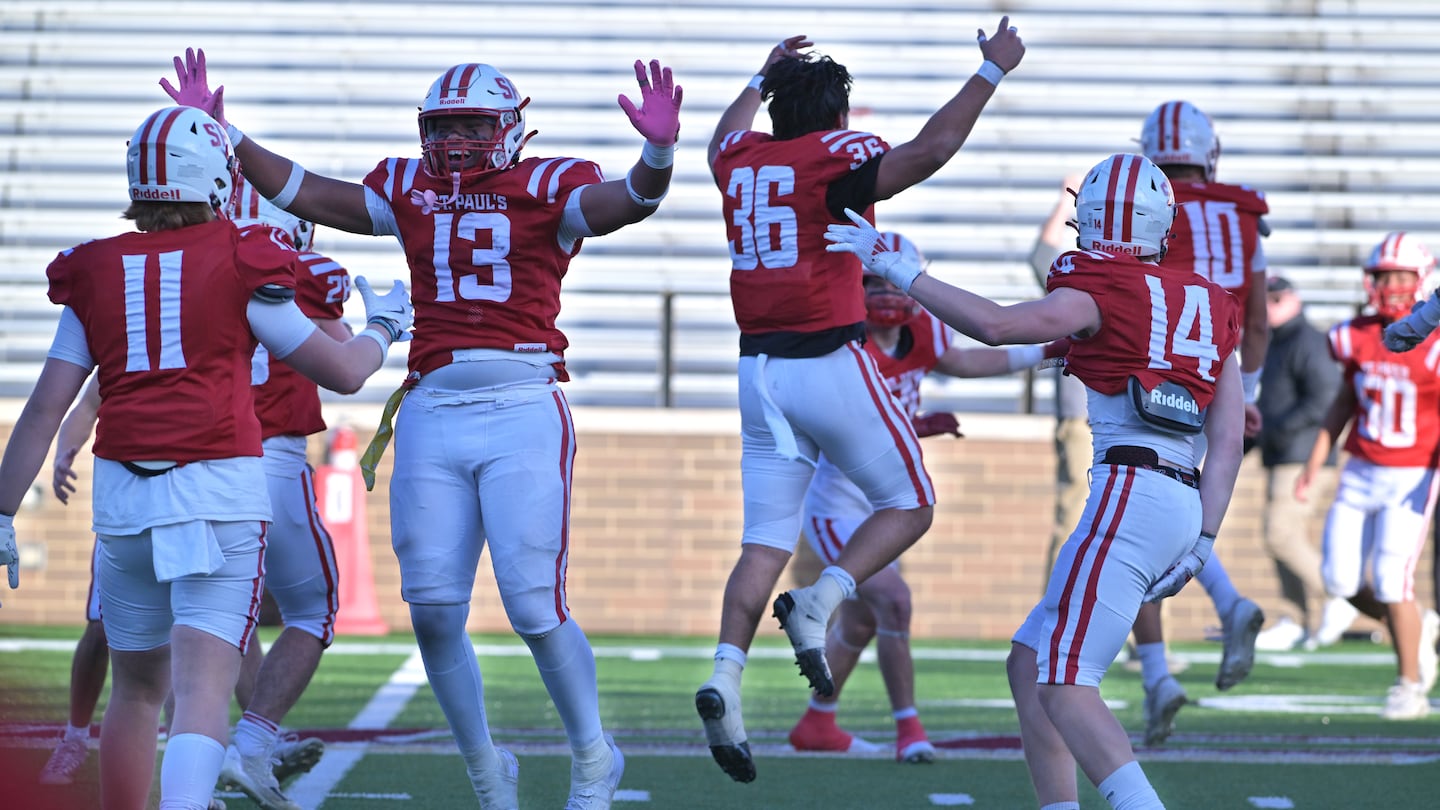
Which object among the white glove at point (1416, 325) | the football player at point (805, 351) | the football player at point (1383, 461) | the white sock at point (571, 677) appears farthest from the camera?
the football player at point (1383, 461)

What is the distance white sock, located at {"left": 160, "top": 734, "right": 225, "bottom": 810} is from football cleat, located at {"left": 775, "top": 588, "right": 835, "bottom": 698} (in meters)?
1.66

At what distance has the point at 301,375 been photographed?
539cm

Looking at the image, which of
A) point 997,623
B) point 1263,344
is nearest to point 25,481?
point 1263,344

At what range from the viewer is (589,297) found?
13.2 metres

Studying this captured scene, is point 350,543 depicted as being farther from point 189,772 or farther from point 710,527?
point 189,772

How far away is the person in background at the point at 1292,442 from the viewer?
448 inches

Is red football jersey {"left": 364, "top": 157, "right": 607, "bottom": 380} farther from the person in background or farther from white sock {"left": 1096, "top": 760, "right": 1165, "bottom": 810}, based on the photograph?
the person in background

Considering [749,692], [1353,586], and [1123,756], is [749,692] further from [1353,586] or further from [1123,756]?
[1123,756]

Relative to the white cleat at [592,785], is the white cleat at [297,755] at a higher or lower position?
lower

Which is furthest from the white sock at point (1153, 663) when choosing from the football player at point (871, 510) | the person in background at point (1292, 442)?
the person in background at point (1292, 442)

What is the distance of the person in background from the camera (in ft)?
37.3

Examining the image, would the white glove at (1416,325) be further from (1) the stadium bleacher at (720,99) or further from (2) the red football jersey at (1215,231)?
(1) the stadium bleacher at (720,99)

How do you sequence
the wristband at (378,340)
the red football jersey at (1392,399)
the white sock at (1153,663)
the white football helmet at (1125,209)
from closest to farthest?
the wristband at (378,340), the white football helmet at (1125,209), the white sock at (1153,663), the red football jersey at (1392,399)

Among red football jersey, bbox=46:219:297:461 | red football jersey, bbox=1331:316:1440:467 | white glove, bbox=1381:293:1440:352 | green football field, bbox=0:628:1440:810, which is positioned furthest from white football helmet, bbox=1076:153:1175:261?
red football jersey, bbox=1331:316:1440:467
